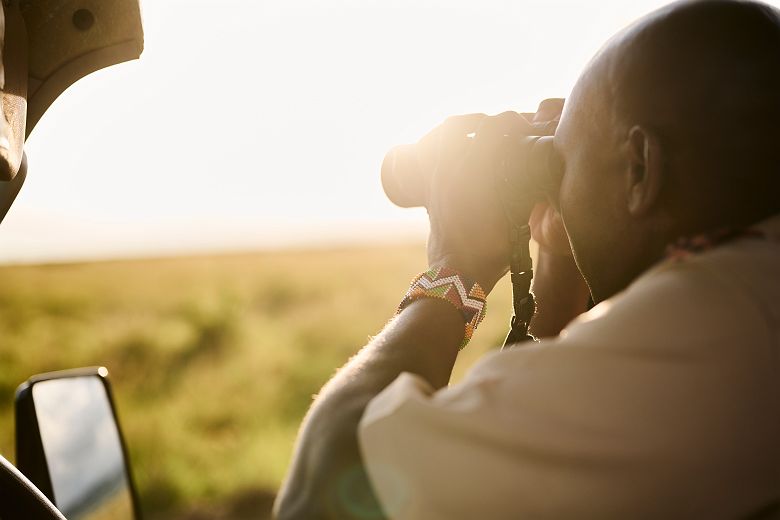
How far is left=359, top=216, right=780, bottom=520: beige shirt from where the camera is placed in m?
1.03

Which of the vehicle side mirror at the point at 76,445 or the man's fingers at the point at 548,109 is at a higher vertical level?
the man's fingers at the point at 548,109

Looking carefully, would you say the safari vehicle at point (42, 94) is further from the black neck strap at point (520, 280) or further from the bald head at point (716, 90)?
the bald head at point (716, 90)

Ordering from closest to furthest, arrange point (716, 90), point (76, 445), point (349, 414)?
point (716, 90) → point (349, 414) → point (76, 445)

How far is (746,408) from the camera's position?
1051 millimetres

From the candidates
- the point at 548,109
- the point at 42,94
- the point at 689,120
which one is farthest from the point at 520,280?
the point at 42,94

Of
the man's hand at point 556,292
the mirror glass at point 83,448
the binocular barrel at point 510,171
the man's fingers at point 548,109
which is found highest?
the man's fingers at point 548,109

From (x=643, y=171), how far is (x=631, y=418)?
1.23 ft

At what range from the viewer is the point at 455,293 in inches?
65.0

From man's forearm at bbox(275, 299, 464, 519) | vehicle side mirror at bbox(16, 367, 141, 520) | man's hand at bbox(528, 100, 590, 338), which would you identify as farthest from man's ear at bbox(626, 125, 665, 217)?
vehicle side mirror at bbox(16, 367, 141, 520)

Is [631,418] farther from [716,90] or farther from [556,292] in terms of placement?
[556,292]

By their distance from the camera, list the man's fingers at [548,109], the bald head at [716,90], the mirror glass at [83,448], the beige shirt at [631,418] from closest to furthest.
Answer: the beige shirt at [631,418], the bald head at [716,90], the man's fingers at [548,109], the mirror glass at [83,448]

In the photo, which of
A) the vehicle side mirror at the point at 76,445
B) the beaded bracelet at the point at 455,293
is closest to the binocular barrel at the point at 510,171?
the beaded bracelet at the point at 455,293

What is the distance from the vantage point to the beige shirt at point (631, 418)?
3.39 feet

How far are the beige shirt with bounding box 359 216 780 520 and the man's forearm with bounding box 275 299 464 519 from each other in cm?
16
